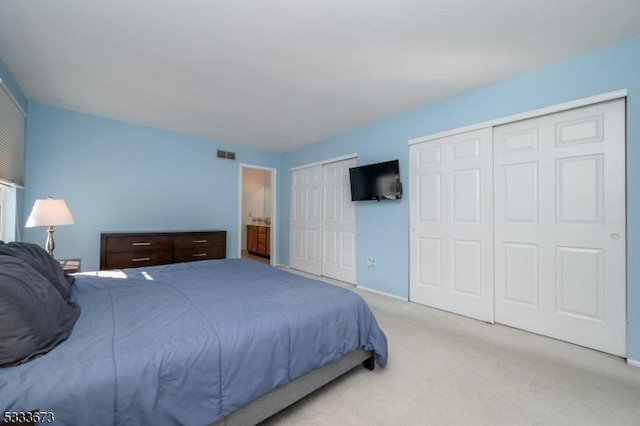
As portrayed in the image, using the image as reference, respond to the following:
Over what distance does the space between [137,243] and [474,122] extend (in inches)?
179

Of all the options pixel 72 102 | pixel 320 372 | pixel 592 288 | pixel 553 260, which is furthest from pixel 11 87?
pixel 592 288

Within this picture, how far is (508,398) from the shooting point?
163 cm

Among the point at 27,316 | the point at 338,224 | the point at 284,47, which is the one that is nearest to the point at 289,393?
the point at 27,316

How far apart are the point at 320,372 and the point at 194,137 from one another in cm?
438

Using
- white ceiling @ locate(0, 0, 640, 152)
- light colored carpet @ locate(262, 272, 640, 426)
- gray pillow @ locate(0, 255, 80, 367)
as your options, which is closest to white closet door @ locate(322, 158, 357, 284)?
white ceiling @ locate(0, 0, 640, 152)

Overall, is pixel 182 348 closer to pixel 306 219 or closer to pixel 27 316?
pixel 27 316

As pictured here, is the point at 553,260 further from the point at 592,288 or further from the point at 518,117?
the point at 518,117

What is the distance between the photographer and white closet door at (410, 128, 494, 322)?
2.84m

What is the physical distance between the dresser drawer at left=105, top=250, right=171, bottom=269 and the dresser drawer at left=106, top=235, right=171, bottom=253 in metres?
0.05

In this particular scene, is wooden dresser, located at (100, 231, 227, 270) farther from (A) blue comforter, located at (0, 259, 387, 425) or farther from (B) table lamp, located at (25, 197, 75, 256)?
(A) blue comforter, located at (0, 259, 387, 425)

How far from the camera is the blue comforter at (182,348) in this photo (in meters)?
0.90

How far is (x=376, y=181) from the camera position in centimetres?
373

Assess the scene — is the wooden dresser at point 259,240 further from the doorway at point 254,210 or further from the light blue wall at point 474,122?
the light blue wall at point 474,122

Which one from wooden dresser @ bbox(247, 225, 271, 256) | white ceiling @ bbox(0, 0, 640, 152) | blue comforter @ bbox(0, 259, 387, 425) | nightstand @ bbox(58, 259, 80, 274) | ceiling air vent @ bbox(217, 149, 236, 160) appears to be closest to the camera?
blue comforter @ bbox(0, 259, 387, 425)
